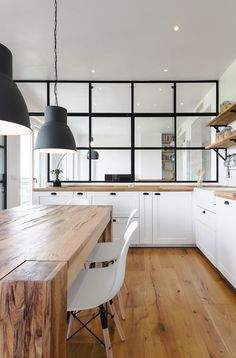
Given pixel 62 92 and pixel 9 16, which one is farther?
pixel 62 92

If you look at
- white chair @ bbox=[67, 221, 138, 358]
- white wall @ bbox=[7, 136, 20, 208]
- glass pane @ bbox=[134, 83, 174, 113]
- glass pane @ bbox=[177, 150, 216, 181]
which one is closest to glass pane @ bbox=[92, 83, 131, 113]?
glass pane @ bbox=[134, 83, 174, 113]

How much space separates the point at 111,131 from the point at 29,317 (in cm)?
429

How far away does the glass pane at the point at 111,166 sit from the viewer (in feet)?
15.4

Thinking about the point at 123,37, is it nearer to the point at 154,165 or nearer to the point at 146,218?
the point at 154,165

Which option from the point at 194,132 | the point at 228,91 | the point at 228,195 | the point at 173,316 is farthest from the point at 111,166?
the point at 173,316

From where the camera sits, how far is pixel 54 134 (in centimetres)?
253

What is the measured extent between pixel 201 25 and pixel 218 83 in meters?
1.77

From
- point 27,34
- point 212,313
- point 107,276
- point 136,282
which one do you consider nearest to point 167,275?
point 136,282

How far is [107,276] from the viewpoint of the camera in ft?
5.03

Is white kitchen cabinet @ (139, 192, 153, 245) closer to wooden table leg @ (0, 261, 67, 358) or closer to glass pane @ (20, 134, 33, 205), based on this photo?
wooden table leg @ (0, 261, 67, 358)

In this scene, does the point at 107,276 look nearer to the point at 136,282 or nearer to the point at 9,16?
the point at 136,282

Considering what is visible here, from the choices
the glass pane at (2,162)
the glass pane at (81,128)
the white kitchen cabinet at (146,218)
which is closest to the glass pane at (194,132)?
the white kitchen cabinet at (146,218)

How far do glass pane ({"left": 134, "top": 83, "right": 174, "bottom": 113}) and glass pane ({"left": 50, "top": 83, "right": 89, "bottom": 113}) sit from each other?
3.21ft

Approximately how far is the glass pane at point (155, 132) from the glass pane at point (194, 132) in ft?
0.56
